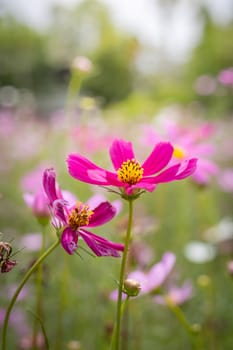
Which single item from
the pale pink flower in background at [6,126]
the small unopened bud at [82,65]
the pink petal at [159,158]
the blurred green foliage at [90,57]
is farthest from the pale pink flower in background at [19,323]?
the blurred green foliage at [90,57]

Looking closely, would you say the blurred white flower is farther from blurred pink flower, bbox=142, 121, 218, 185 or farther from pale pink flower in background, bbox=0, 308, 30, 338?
pale pink flower in background, bbox=0, 308, 30, 338

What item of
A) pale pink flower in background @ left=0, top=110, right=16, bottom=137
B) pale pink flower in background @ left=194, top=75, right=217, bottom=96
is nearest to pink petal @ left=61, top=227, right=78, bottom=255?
pale pink flower in background @ left=194, top=75, right=217, bottom=96

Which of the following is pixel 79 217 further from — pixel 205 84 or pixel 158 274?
pixel 205 84

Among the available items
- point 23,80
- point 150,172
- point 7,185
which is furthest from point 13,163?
point 23,80

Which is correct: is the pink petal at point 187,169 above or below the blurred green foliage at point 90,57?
below

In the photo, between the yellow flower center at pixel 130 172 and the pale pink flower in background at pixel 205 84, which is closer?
the yellow flower center at pixel 130 172

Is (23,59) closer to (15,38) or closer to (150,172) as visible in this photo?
(15,38)

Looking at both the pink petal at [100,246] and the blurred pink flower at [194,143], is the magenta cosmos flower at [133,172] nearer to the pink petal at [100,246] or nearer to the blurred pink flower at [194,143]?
the pink petal at [100,246]
